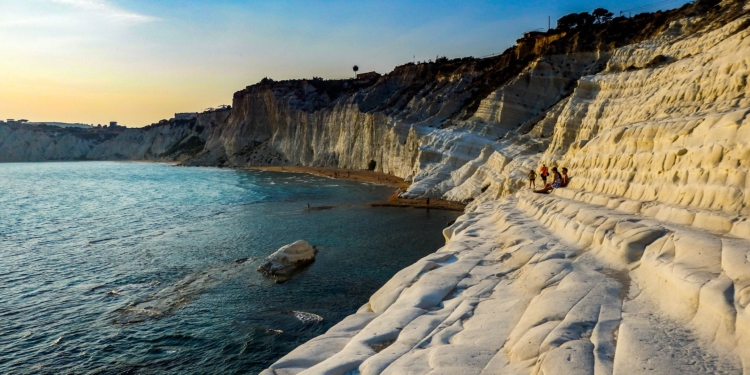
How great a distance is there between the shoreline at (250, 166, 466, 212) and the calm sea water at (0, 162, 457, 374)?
2.20 meters

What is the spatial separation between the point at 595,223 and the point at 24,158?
193 m

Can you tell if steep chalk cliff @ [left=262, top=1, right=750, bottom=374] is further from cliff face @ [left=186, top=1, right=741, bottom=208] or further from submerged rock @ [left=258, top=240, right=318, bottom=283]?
cliff face @ [left=186, top=1, right=741, bottom=208]

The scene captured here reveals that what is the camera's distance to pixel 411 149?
54938mm

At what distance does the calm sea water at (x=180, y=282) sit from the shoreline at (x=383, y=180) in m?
2.20

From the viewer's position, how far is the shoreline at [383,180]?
36.3 meters

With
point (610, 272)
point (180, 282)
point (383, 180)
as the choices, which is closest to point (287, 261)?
point (180, 282)

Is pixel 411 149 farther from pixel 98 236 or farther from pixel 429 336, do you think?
pixel 429 336

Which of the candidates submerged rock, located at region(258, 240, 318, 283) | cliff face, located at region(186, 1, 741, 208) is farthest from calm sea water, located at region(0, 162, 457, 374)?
cliff face, located at region(186, 1, 741, 208)

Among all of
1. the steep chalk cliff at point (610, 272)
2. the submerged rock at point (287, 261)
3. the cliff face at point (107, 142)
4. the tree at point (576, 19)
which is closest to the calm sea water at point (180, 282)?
the submerged rock at point (287, 261)

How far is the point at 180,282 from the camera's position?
18297 millimetres

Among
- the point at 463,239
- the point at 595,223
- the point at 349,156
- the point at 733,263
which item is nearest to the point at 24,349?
the point at 463,239

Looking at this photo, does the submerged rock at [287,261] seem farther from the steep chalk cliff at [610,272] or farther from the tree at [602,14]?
the tree at [602,14]

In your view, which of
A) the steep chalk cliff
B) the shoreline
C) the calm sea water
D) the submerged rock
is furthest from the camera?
the shoreline

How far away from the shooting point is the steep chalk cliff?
5594mm
